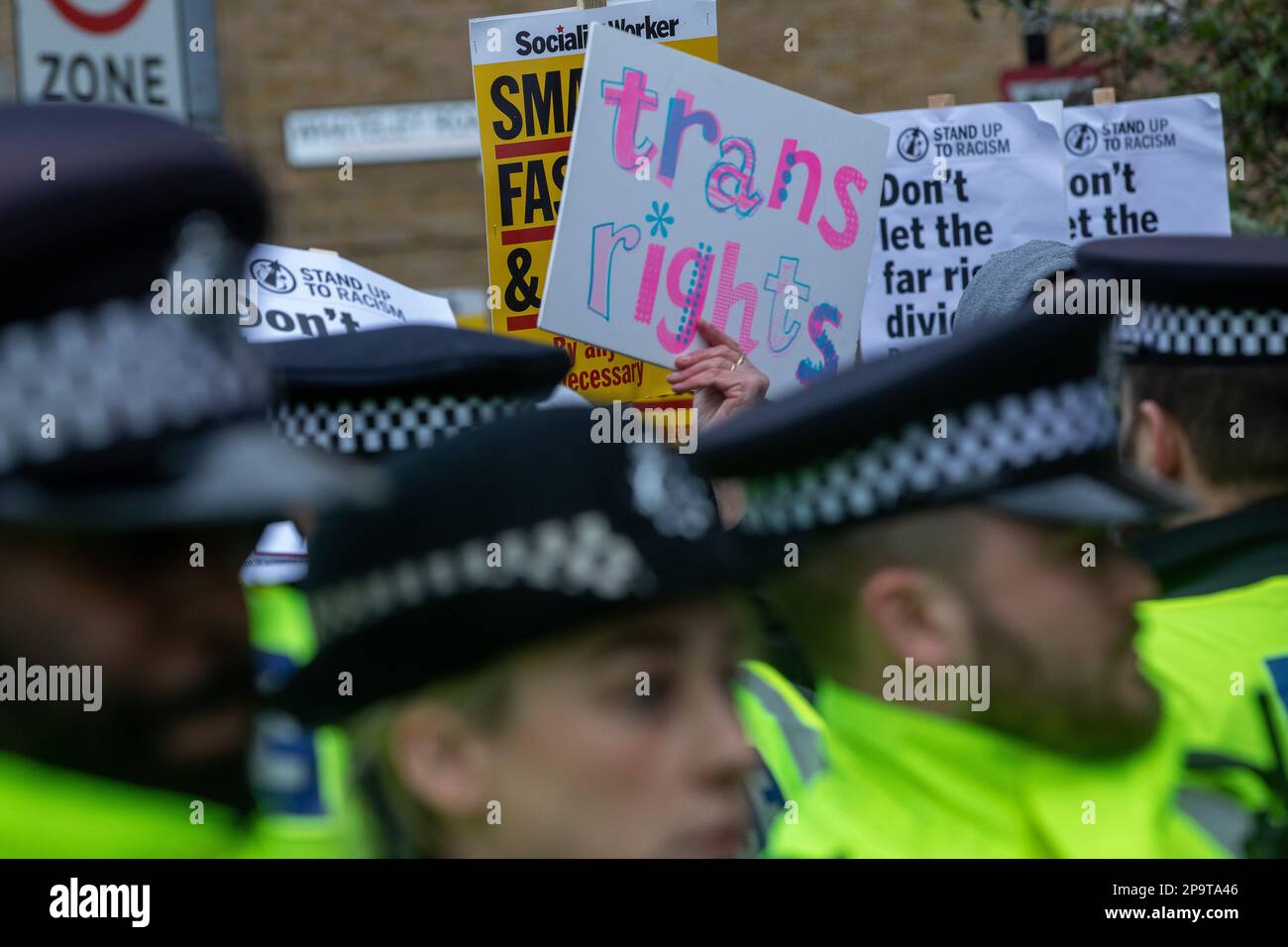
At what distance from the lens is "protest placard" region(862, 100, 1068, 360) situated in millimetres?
5445

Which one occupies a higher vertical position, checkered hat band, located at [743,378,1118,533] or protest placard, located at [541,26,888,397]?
protest placard, located at [541,26,888,397]

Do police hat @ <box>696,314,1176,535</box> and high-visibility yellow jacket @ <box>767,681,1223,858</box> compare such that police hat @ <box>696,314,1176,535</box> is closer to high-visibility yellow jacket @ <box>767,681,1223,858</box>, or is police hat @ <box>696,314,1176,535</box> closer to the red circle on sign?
high-visibility yellow jacket @ <box>767,681,1223,858</box>

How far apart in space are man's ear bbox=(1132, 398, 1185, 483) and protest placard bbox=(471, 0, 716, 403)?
2281 mm

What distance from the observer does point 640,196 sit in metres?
4.21

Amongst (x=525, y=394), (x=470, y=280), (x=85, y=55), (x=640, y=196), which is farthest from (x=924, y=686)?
(x=470, y=280)

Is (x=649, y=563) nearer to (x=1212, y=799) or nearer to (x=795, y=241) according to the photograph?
(x=1212, y=799)

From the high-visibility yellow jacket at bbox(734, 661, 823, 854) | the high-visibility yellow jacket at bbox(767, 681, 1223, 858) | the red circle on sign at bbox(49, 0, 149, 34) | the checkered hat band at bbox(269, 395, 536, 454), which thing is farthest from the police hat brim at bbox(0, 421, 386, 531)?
the red circle on sign at bbox(49, 0, 149, 34)

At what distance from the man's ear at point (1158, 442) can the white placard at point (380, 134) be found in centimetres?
1197

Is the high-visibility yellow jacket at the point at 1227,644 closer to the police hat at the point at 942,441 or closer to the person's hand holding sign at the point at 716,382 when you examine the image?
the police hat at the point at 942,441

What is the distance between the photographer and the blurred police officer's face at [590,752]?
1.55 m

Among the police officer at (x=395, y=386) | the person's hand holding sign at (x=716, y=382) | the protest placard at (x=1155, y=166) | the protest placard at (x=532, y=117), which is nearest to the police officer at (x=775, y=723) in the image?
the police officer at (x=395, y=386)

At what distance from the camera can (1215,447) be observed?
2568 millimetres

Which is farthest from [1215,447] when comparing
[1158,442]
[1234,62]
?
[1234,62]

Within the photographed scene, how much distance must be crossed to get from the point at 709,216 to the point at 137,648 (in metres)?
3.04
